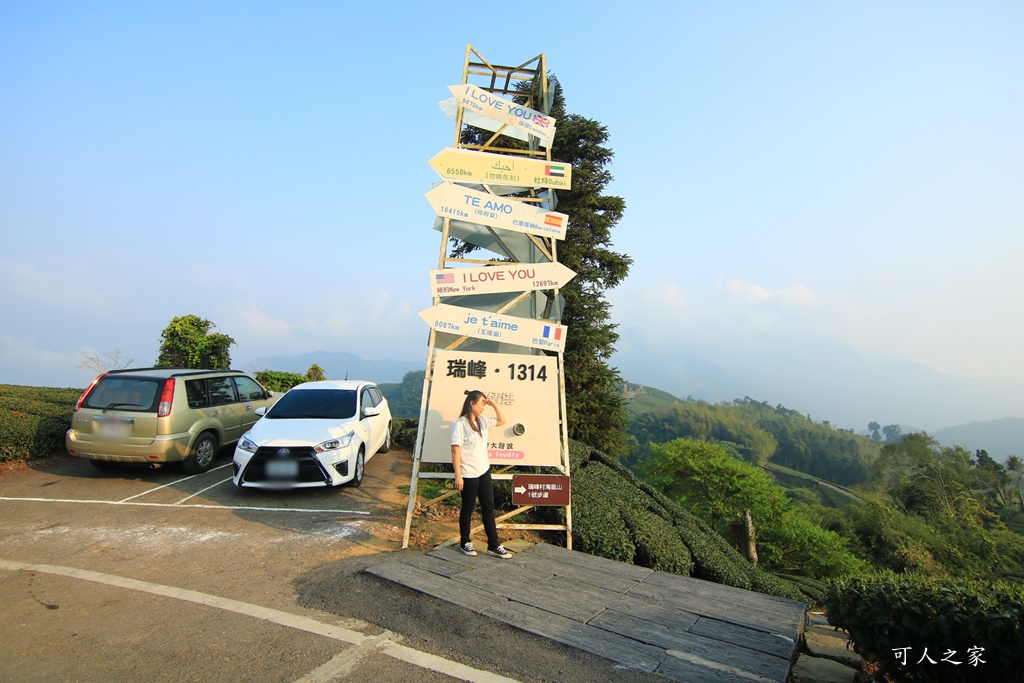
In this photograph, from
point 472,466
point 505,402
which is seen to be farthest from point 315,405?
point 472,466

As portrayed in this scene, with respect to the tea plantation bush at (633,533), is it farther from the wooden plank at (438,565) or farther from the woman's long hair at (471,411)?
the woman's long hair at (471,411)

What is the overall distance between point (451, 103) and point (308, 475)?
5.50 metres

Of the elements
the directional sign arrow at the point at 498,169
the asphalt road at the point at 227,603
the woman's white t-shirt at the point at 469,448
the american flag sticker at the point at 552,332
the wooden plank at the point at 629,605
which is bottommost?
the asphalt road at the point at 227,603

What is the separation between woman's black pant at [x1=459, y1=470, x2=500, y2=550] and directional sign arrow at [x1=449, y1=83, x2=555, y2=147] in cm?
443

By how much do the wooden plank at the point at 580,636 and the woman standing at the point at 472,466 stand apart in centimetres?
134

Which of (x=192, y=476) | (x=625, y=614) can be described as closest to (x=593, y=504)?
(x=625, y=614)

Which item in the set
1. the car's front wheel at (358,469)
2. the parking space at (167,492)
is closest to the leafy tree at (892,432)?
the car's front wheel at (358,469)

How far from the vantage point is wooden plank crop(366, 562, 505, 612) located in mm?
4445

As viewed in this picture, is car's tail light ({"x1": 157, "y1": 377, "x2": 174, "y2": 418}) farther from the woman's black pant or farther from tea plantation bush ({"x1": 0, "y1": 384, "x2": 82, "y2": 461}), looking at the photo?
the woman's black pant

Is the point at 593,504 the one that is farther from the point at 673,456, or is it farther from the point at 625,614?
the point at 673,456

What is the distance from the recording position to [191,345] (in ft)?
67.8

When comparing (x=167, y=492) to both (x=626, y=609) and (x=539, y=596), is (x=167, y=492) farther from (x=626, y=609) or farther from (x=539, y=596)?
(x=626, y=609)

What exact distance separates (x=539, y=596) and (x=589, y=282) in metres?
14.4

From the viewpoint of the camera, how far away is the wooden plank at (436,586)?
4445 millimetres
